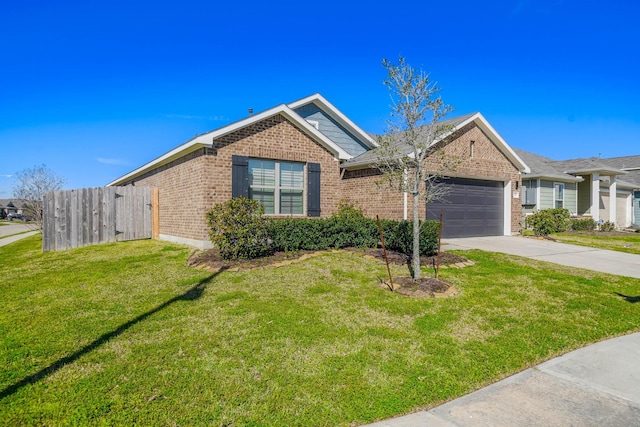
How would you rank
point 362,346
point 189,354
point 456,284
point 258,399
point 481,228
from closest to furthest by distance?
1. point 258,399
2. point 189,354
3. point 362,346
4. point 456,284
5. point 481,228

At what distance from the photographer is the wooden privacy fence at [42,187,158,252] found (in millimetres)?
12062

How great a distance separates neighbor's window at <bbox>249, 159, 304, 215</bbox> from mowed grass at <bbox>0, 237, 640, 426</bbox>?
387 cm

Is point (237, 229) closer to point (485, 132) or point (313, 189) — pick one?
point (313, 189)

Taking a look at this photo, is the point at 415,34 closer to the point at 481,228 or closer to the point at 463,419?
the point at 481,228

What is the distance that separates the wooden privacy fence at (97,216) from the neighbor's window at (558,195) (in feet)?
64.0

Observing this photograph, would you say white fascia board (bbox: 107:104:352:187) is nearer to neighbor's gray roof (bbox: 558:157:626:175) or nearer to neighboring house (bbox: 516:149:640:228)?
neighboring house (bbox: 516:149:640:228)

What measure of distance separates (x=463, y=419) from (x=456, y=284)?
4.28 m

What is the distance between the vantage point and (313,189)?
12.0 m

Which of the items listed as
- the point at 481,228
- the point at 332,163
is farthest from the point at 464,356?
the point at 481,228

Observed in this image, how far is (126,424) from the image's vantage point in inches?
107

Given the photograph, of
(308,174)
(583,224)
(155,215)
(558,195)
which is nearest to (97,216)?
(155,215)

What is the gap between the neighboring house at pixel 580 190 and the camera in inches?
730

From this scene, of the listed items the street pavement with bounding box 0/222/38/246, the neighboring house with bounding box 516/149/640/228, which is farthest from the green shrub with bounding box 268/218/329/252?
the street pavement with bounding box 0/222/38/246

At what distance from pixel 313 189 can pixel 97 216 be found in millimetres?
7515
